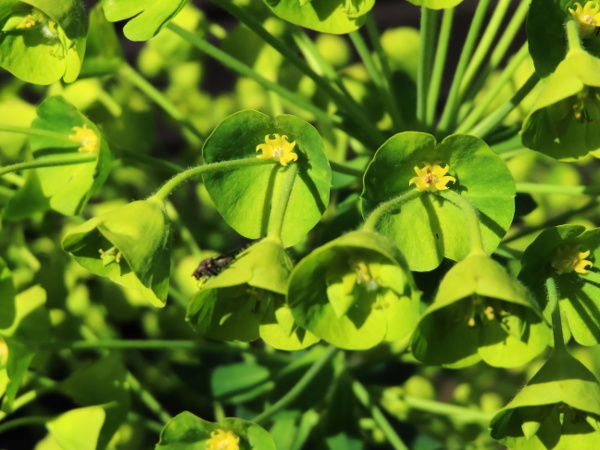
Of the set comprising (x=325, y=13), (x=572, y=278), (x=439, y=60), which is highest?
(x=325, y=13)

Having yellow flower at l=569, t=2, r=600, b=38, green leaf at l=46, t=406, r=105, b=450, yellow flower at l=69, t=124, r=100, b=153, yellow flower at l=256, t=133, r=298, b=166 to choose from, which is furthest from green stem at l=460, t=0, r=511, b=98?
green leaf at l=46, t=406, r=105, b=450

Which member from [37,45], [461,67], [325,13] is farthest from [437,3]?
[37,45]

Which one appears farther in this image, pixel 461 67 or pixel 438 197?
pixel 461 67

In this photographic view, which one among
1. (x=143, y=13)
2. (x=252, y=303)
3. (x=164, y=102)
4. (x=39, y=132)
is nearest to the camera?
(x=252, y=303)

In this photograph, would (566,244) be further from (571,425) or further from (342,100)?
(342,100)

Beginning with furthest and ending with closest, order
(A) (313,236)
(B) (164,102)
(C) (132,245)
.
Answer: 1. (A) (313,236)
2. (B) (164,102)
3. (C) (132,245)

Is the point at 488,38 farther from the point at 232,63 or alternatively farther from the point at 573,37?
the point at 232,63

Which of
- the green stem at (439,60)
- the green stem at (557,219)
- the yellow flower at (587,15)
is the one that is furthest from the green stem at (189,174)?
the green stem at (557,219)

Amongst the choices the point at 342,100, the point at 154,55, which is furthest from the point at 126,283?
the point at 154,55
